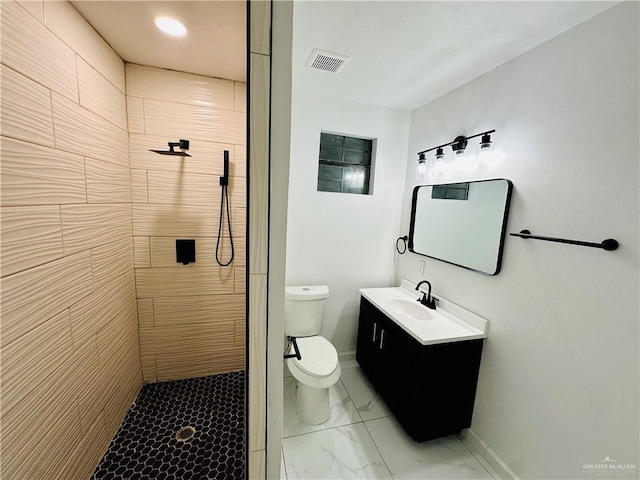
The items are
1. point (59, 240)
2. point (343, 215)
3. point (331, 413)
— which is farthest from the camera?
point (343, 215)

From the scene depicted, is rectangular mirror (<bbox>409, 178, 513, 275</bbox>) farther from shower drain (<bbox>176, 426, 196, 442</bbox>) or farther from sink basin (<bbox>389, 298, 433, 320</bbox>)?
shower drain (<bbox>176, 426, 196, 442</bbox>)

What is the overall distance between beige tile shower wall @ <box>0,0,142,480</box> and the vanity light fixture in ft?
6.97

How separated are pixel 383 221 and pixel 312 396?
5.14 ft

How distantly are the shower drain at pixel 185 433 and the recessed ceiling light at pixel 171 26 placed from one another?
221cm

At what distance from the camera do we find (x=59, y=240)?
1084mm

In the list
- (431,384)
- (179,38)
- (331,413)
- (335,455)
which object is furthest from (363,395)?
(179,38)

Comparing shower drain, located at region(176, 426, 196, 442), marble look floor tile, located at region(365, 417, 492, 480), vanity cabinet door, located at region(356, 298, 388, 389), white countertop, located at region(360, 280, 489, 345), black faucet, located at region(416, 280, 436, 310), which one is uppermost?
black faucet, located at region(416, 280, 436, 310)

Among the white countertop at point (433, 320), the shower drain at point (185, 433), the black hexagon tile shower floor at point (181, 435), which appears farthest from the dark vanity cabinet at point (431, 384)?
the shower drain at point (185, 433)

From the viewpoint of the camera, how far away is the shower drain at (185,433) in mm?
1553

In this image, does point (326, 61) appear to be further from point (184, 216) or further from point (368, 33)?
point (184, 216)

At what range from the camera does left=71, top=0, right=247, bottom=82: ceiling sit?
3.68ft

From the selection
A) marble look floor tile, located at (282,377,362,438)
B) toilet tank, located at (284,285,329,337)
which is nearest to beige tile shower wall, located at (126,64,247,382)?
toilet tank, located at (284,285,329,337)

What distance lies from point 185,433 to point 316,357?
2.98 ft

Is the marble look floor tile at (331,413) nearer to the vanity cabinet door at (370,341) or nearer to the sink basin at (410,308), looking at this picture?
the vanity cabinet door at (370,341)
